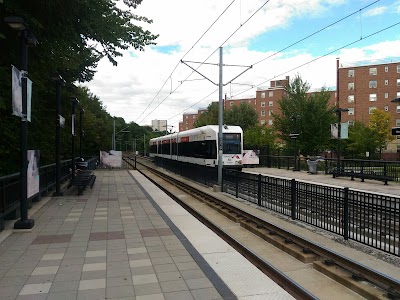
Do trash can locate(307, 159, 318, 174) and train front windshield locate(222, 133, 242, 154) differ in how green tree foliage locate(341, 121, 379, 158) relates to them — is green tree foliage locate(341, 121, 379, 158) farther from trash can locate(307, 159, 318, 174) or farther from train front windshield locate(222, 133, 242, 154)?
train front windshield locate(222, 133, 242, 154)

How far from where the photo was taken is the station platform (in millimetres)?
4777

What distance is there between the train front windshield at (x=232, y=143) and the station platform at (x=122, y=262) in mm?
14752

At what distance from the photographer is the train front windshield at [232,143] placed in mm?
24411

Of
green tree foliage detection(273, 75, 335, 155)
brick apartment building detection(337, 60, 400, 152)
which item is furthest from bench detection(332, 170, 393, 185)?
brick apartment building detection(337, 60, 400, 152)

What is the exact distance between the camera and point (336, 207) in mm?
7883

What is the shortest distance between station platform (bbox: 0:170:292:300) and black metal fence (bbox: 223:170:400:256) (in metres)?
2.50

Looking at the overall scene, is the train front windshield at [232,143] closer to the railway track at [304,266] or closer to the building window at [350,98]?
the railway track at [304,266]

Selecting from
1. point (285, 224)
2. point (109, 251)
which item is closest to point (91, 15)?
point (109, 251)

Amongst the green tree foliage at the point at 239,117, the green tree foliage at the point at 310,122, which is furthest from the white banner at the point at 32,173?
the green tree foliage at the point at 239,117

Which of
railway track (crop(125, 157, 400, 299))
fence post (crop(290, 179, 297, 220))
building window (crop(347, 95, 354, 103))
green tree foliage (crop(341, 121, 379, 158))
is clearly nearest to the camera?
railway track (crop(125, 157, 400, 299))

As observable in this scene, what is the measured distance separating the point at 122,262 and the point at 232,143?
749 inches

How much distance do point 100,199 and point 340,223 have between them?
8585 mm

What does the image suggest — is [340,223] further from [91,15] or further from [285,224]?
[91,15]

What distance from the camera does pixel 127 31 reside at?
44.5 feet
